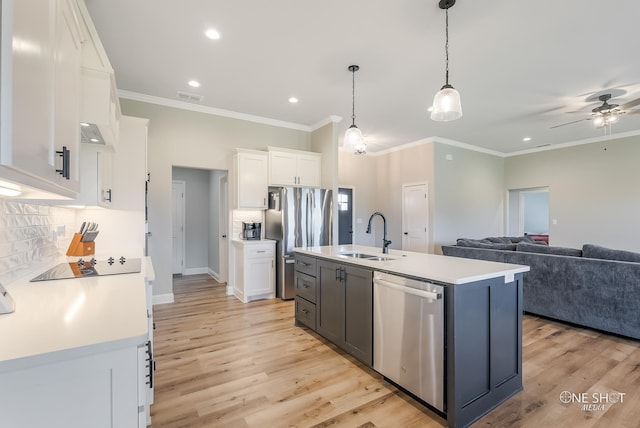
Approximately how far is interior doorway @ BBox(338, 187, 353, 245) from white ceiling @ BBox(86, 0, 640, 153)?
2477 millimetres

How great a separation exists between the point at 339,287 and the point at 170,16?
282 cm

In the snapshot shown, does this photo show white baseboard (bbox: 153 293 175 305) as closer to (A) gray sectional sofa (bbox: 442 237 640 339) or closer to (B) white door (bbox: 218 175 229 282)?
(B) white door (bbox: 218 175 229 282)

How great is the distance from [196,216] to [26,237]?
487 cm

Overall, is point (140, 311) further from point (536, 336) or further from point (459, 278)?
point (536, 336)

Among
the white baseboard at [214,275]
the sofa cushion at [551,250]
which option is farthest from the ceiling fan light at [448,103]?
the white baseboard at [214,275]

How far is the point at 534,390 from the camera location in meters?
2.18

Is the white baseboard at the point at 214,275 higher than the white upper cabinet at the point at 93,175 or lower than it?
lower

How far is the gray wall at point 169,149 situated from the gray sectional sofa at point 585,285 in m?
4.43

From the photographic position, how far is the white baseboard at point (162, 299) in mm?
4258

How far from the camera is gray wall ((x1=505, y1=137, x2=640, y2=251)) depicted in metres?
5.82

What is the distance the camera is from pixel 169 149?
4391 millimetres

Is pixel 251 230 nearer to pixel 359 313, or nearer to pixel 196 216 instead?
pixel 196 216

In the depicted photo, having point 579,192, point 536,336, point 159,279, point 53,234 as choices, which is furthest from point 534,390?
point 579,192

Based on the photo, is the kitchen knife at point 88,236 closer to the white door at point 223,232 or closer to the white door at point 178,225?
the white door at point 223,232
